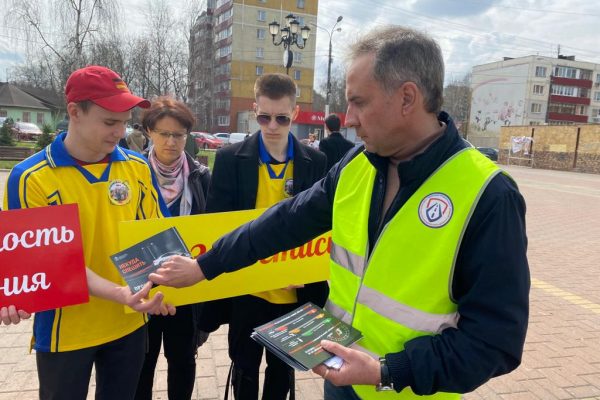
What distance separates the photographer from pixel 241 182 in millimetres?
2639

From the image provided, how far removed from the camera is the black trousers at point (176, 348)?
8.79 ft

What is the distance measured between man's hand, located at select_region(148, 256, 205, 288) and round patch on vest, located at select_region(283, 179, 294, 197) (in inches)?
33.8

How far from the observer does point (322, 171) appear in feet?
9.25

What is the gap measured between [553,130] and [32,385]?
3634 cm

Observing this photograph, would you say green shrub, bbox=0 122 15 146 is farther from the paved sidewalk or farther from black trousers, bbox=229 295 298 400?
black trousers, bbox=229 295 298 400

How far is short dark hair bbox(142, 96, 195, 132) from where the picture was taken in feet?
9.32

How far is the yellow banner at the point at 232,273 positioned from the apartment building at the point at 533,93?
71.0 m

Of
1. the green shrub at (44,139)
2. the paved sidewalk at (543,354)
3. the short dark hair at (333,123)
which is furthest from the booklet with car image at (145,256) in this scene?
the green shrub at (44,139)

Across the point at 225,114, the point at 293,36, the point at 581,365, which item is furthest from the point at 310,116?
the point at 581,365

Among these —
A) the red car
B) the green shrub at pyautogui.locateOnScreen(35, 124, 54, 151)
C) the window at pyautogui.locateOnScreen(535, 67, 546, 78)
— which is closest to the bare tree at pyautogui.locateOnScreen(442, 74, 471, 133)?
the window at pyautogui.locateOnScreen(535, 67, 546, 78)

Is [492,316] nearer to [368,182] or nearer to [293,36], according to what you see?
[368,182]

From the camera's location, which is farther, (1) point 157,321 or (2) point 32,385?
(2) point 32,385

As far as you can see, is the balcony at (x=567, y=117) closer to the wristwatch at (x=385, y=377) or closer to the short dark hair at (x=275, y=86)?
the short dark hair at (x=275, y=86)

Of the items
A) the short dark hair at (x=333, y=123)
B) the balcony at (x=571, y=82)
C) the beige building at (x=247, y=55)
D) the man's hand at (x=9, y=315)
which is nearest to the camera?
the man's hand at (x=9, y=315)
